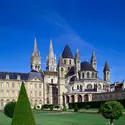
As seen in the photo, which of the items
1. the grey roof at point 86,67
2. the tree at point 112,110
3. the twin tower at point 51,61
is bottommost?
the tree at point 112,110

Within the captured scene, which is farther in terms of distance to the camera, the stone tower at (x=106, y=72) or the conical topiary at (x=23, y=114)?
the stone tower at (x=106, y=72)

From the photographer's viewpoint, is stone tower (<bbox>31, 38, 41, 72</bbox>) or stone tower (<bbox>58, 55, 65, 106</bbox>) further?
stone tower (<bbox>31, 38, 41, 72</bbox>)

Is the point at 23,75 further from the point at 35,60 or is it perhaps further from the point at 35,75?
the point at 35,60

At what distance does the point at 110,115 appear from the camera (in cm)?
2364

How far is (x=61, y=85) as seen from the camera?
87.2 meters

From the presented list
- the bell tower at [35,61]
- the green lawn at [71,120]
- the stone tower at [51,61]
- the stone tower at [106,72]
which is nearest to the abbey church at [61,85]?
the stone tower at [106,72]

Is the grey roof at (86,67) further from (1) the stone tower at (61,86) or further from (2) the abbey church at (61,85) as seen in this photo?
(1) the stone tower at (61,86)

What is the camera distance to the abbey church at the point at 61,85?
3265 inches

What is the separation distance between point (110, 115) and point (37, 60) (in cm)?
8669

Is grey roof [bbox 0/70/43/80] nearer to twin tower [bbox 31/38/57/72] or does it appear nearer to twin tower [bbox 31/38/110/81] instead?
twin tower [bbox 31/38/110/81]

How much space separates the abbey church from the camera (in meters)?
82.9

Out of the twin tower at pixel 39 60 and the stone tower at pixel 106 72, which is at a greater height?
the twin tower at pixel 39 60

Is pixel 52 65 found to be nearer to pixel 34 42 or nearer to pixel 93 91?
pixel 34 42

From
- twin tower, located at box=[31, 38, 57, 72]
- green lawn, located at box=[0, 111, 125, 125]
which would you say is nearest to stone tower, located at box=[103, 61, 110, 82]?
twin tower, located at box=[31, 38, 57, 72]
